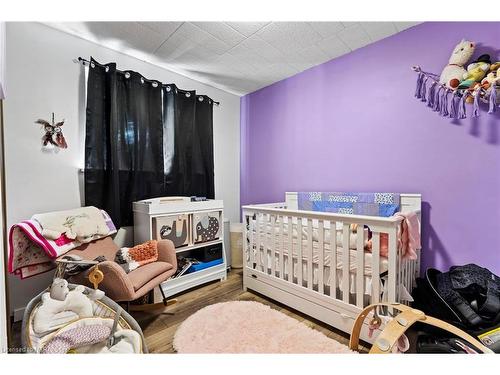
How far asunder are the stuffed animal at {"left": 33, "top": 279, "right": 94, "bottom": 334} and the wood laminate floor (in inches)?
14.3

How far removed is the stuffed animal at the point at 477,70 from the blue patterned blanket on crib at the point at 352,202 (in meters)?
0.87

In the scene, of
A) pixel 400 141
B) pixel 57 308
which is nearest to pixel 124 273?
pixel 57 308

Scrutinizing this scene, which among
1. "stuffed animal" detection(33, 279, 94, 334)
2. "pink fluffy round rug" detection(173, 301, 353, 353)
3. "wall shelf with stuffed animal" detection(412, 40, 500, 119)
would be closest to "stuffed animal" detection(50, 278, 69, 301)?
"stuffed animal" detection(33, 279, 94, 334)

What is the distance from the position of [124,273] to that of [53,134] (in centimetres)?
123

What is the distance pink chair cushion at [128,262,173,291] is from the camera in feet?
4.70

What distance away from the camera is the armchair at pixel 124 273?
→ 130 cm

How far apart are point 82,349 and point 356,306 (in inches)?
58.8

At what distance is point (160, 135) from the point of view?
2240 millimetres

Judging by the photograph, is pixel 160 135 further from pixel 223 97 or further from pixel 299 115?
pixel 299 115

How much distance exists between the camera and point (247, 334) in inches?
54.6

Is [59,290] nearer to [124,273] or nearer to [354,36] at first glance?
[124,273]

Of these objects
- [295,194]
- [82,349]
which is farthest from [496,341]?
[82,349]

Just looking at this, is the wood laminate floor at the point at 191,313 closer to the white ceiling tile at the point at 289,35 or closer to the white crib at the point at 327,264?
the white crib at the point at 327,264
